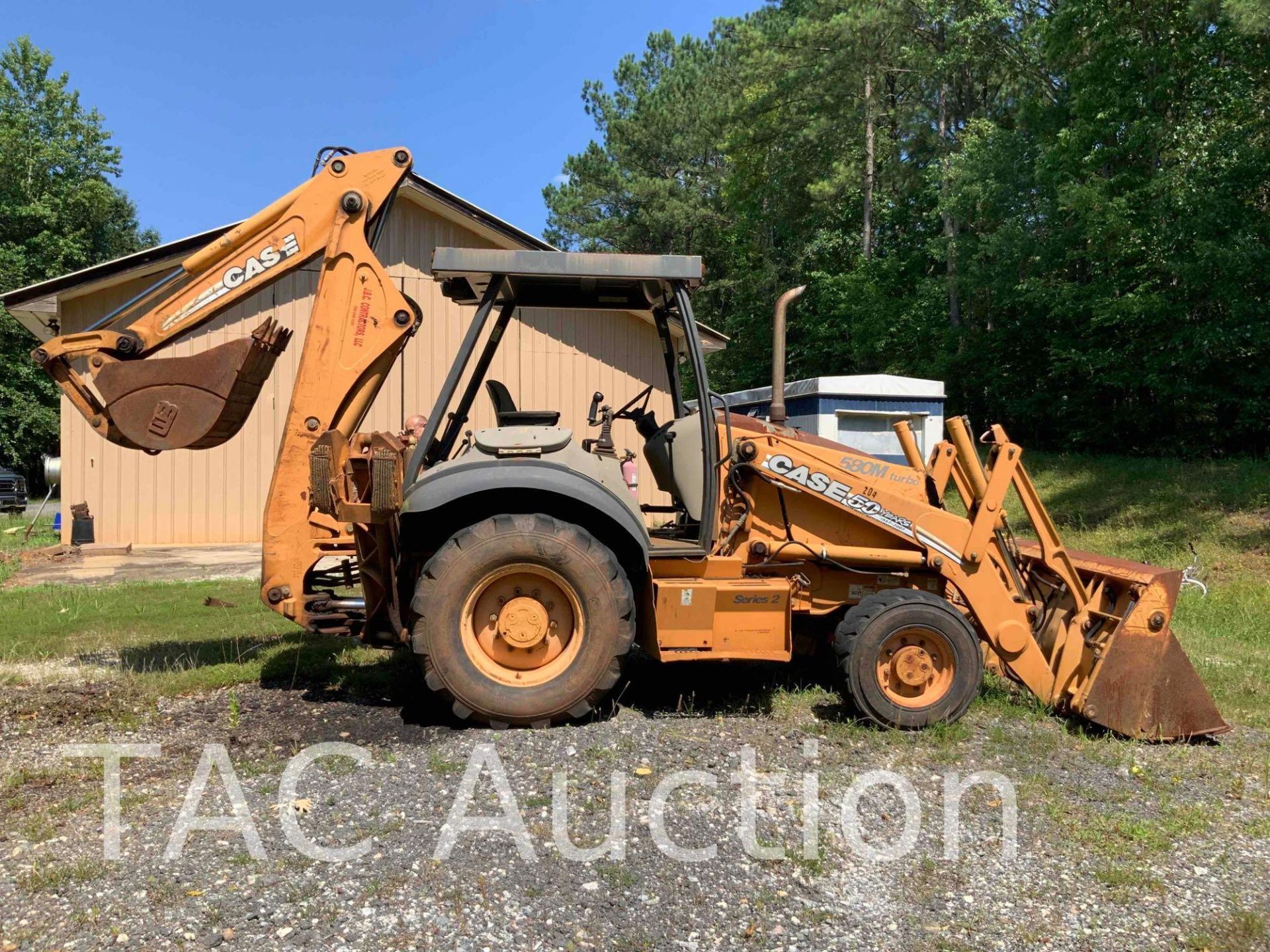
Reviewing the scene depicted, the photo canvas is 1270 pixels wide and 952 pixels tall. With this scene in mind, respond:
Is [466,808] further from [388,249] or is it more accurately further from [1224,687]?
[388,249]

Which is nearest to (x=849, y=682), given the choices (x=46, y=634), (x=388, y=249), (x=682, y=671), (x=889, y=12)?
(x=682, y=671)

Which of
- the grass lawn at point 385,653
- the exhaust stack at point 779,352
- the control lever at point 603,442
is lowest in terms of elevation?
the grass lawn at point 385,653

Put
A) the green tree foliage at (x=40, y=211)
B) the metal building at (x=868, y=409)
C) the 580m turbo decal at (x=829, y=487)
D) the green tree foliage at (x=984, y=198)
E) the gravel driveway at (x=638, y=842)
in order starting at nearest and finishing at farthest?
the gravel driveway at (x=638, y=842)
the 580m turbo decal at (x=829, y=487)
the metal building at (x=868, y=409)
the green tree foliage at (x=984, y=198)
the green tree foliage at (x=40, y=211)

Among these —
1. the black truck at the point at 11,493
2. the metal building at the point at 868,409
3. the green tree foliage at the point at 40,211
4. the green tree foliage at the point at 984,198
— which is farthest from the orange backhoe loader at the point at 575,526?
the green tree foliage at the point at 40,211

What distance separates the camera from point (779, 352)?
4672 millimetres

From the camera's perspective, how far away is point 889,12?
1020 inches

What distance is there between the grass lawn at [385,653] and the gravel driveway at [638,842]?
0.85m

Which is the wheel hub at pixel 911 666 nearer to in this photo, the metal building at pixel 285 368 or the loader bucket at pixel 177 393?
the loader bucket at pixel 177 393

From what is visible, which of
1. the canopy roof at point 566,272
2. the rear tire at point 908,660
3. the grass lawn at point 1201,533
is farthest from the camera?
the grass lawn at point 1201,533

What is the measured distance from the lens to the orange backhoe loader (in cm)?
469

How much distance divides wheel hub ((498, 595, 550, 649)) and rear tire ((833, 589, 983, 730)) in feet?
5.29

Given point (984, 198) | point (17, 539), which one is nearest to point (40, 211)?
point (17, 539)

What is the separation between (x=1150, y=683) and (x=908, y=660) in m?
1.26

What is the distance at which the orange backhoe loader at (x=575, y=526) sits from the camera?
4.69 metres
